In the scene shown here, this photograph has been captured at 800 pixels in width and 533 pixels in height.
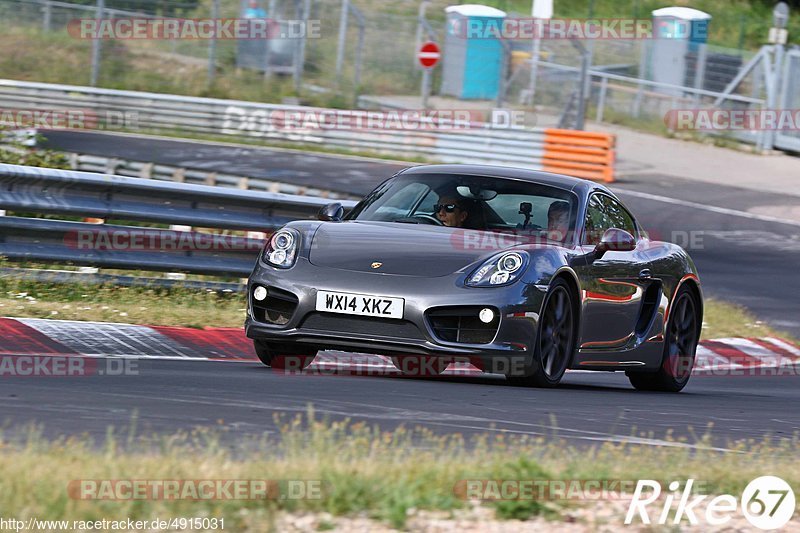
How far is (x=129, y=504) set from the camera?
12.8 feet

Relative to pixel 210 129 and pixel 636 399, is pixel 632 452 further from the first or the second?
pixel 210 129

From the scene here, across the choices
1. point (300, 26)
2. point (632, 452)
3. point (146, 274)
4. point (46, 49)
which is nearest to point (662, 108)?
point (300, 26)

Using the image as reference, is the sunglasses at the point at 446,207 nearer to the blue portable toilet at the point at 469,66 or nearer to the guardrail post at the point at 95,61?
the blue portable toilet at the point at 469,66

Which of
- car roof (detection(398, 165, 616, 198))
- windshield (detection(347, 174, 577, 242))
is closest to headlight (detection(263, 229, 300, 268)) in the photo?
windshield (detection(347, 174, 577, 242))

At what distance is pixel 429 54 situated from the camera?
31.6 m

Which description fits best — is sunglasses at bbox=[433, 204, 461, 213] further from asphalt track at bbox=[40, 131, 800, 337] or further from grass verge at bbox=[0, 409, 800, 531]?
asphalt track at bbox=[40, 131, 800, 337]


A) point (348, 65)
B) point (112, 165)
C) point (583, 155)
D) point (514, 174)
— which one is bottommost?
point (112, 165)

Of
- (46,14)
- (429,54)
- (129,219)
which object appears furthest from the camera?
(46,14)

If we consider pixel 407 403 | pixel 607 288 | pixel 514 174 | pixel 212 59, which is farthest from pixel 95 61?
pixel 407 403

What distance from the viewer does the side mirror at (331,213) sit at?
8.62 meters

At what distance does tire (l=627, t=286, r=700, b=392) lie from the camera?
31.2ft

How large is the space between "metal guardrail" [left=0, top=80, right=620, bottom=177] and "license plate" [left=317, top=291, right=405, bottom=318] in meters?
21.9

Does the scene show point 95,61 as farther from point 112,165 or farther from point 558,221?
point 558,221

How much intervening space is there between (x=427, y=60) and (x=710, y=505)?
27.4m
